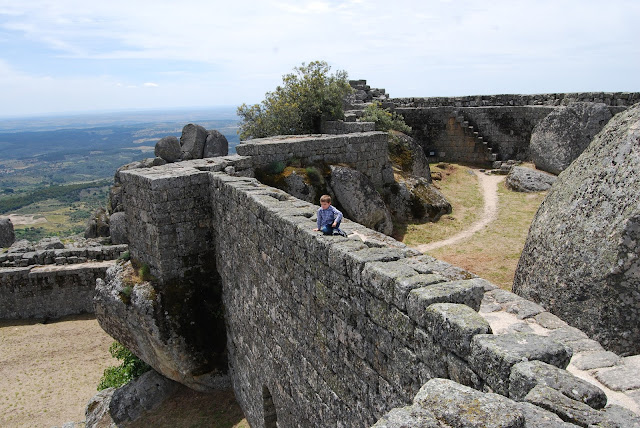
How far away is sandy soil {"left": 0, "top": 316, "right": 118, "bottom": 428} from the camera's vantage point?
47.1 ft

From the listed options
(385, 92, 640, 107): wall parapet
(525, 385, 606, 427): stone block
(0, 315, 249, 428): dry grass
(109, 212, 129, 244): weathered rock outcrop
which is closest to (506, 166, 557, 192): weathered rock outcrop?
(385, 92, 640, 107): wall parapet

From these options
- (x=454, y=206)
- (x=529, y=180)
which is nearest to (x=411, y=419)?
(x=454, y=206)

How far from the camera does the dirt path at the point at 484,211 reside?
13.7m

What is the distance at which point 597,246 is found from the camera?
22.3 ft

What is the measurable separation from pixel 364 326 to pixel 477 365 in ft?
5.31

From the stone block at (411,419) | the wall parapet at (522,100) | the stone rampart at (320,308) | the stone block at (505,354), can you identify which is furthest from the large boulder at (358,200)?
the wall parapet at (522,100)

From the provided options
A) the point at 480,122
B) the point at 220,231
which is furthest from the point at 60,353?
the point at 480,122

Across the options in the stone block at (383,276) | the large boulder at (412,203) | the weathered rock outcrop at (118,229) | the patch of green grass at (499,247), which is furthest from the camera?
the weathered rock outcrop at (118,229)

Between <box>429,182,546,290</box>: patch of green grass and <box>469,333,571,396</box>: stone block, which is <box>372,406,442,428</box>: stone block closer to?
<box>469,333,571,396</box>: stone block

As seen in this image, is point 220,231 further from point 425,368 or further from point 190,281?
point 425,368

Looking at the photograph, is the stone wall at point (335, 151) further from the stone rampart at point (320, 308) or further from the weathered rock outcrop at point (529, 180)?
the weathered rock outcrop at point (529, 180)

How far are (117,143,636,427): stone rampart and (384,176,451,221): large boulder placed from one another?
549 cm

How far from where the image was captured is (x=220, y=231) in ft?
34.0

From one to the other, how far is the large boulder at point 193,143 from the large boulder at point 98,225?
22.6 ft
